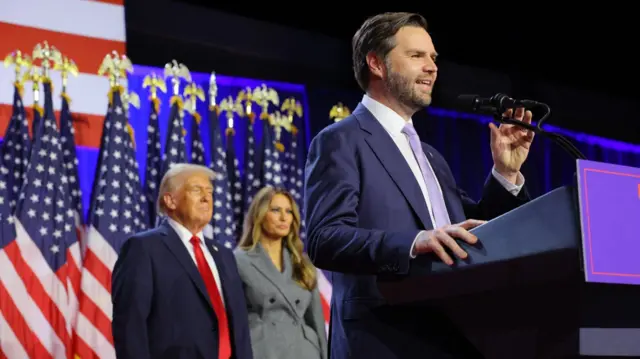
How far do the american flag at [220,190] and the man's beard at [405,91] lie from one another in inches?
152

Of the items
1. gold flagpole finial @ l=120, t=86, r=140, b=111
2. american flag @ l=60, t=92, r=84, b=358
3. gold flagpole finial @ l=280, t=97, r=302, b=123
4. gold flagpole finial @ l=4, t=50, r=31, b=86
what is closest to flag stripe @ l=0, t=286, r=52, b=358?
american flag @ l=60, t=92, r=84, b=358

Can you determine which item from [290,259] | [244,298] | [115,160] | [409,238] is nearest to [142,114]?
[115,160]

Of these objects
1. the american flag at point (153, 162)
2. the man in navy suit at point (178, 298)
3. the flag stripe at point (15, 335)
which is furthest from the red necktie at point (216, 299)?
the american flag at point (153, 162)

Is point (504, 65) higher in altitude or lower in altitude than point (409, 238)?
higher

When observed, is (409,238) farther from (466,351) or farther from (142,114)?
(142,114)

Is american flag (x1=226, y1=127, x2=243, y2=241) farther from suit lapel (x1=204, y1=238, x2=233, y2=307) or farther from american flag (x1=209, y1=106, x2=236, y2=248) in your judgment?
suit lapel (x1=204, y1=238, x2=233, y2=307)

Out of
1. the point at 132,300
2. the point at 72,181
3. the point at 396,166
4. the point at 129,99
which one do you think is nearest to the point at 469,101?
the point at 396,166

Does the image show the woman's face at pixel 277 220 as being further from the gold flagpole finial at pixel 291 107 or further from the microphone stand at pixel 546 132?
the microphone stand at pixel 546 132

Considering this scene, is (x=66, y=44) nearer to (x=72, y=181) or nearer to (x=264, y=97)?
(x=72, y=181)

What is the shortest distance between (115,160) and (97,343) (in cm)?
112

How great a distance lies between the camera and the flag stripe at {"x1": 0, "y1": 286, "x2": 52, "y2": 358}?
4.70 meters

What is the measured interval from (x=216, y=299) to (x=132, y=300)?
0.37m

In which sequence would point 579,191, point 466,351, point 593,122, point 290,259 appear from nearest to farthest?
1. point 579,191
2. point 466,351
3. point 290,259
4. point 593,122

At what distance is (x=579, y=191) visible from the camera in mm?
1100
